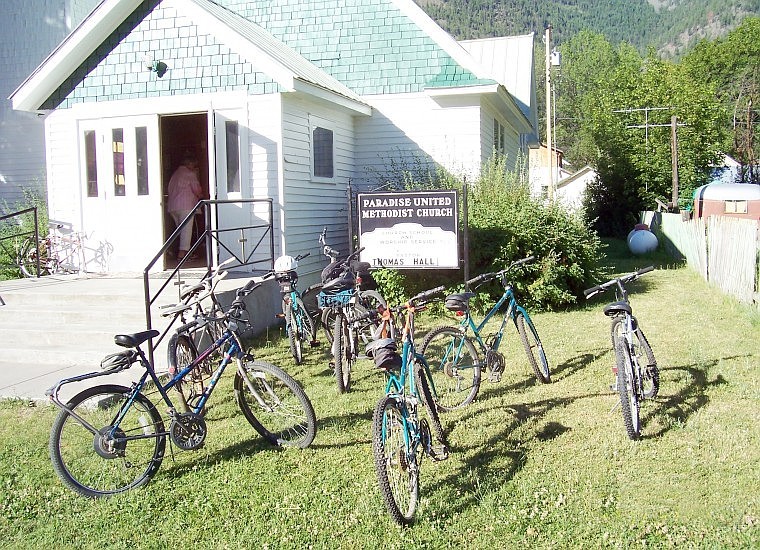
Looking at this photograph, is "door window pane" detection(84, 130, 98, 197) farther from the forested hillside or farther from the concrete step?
the forested hillside

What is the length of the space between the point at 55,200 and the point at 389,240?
6.04 m

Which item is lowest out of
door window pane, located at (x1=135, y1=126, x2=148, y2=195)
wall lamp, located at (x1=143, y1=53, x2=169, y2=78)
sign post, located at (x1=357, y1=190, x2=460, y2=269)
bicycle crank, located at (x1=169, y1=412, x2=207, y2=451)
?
bicycle crank, located at (x1=169, y1=412, x2=207, y2=451)

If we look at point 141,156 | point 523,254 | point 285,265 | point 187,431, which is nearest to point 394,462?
point 187,431

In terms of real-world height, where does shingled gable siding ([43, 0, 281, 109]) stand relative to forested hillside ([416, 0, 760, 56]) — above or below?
below

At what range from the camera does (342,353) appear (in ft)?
23.1

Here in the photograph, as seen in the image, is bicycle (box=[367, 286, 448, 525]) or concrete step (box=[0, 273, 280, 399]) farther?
concrete step (box=[0, 273, 280, 399])

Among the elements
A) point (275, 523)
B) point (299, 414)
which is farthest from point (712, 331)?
point (275, 523)

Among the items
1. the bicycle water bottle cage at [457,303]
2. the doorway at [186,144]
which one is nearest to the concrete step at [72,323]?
the bicycle water bottle cage at [457,303]

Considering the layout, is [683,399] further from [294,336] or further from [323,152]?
[323,152]

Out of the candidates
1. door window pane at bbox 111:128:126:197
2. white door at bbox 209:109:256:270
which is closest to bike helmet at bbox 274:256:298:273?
white door at bbox 209:109:256:270

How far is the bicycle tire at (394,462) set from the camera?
420 cm

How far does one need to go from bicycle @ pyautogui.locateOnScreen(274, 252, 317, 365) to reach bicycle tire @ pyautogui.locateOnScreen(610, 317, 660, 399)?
3.37 metres

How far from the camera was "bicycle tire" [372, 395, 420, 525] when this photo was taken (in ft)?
13.8

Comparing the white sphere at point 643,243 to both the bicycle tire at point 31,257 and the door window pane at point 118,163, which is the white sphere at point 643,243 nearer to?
the door window pane at point 118,163
